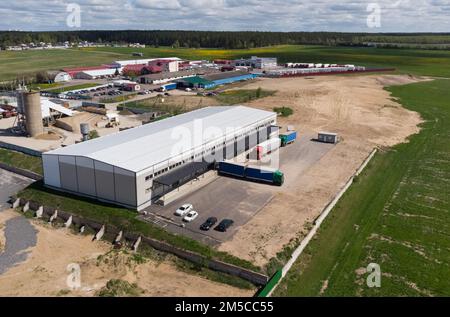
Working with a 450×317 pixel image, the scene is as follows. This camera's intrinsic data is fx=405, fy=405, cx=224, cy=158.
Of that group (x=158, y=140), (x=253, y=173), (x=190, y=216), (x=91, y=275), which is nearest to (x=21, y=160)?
(x=158, y=140)

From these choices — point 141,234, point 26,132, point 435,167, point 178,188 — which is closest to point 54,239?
point 141,234

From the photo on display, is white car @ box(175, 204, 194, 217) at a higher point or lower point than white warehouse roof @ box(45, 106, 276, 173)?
lower

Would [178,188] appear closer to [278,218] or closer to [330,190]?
[278,218]

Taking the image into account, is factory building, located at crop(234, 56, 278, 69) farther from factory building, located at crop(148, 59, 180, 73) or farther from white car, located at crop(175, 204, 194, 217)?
white car, located at crop(175, 204, 194, 217)

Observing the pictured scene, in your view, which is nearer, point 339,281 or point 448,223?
point 339,281

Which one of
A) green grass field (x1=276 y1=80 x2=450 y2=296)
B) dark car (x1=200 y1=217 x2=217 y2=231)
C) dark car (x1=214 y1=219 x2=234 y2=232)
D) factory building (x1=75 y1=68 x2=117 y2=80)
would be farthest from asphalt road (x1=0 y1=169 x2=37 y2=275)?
factory building (x1=75 y1=68 x2=117 y2=80)
